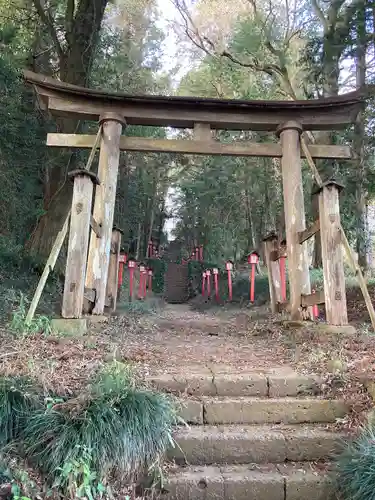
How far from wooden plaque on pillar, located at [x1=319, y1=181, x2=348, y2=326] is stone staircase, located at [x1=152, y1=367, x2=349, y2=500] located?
5.04 feet

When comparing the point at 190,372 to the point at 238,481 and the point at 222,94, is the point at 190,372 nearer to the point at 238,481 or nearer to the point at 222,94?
the point at 238,481

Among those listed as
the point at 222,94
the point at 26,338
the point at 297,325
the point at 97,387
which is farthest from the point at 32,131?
the point at 222,94

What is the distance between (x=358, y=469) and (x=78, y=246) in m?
3.49

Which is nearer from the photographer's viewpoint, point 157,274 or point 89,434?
point 89,434

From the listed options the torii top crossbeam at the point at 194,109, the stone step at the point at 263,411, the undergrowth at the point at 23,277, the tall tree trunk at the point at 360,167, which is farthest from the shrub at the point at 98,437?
the tall tree trunk at the point at 360,167

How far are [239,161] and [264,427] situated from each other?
1512cm

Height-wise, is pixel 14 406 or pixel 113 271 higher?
pixel 113 271

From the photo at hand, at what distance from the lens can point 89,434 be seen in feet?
7.82

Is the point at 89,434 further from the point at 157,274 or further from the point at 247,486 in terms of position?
the point at 157,274

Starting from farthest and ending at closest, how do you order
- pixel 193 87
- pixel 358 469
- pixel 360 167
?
pixel 193 87, pixel 360 167, pixel 358 469

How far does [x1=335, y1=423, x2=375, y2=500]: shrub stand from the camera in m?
2.22

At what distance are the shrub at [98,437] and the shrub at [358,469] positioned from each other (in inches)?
42.3

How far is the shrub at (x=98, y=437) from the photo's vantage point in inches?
90.7

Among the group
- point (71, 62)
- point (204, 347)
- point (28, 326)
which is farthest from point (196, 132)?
point (71, 62)
